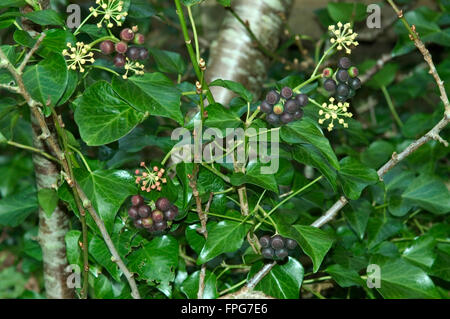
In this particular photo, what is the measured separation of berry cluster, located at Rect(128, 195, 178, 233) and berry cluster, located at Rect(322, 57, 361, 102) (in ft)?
1.04

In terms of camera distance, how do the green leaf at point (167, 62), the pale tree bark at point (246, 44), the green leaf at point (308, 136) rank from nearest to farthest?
the green leaf at point (308, 136) < the green leaf at point (167, 62) < the pale tree bark at point (246, 44)

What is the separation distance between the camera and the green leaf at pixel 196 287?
107 cm

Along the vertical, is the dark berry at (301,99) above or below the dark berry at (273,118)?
above

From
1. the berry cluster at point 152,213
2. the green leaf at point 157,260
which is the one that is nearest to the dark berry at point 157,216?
the berry cluster at point 152,213

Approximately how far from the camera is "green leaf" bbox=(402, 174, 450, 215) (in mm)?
1224

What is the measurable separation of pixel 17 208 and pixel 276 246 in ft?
1.94

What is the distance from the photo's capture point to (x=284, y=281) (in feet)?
3.35

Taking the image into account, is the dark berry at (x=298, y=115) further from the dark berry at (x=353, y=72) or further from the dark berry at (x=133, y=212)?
the dark berry at (x=133, y=212)

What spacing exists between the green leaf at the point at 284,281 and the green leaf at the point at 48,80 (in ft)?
1.57

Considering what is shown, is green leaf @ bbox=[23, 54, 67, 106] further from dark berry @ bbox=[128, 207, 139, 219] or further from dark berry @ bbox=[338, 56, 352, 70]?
dark berry @ bbox=[338, 56, 352, 70]

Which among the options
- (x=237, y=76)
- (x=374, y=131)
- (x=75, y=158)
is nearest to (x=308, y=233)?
(x=75, y=158)

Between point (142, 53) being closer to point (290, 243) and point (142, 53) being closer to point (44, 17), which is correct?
point (44, 17)

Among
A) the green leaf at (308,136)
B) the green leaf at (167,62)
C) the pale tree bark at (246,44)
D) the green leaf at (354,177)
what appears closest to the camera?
the green leaf at (308,136)
